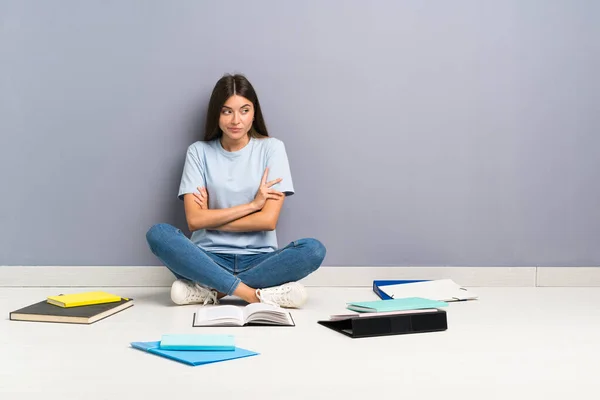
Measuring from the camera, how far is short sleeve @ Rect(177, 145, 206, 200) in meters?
3.00

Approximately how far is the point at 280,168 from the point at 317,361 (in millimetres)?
1341

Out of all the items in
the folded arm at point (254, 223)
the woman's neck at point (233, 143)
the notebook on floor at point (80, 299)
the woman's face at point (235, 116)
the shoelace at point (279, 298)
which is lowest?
the shoelace at point (279, 298)

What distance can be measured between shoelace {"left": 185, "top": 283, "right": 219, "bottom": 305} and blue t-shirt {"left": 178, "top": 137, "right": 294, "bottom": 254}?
23cm

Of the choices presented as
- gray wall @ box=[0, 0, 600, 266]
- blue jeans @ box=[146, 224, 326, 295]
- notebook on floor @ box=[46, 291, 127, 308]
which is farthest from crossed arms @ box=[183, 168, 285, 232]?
notebook on floor @ box=[46, 291, 127, 308]

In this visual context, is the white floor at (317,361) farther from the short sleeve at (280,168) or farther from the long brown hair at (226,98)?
the long brown hair at (226,98)

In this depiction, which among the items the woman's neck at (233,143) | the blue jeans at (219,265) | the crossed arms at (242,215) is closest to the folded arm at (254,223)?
the crossed arms at (242,215)

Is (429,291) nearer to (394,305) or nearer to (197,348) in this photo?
(394,305)

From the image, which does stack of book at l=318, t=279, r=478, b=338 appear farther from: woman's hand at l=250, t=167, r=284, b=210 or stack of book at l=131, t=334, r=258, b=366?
woman's hand at l=250, t=167, r=284, b=210

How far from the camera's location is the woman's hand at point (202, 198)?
9.81ft

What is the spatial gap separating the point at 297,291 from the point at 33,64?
1671mm

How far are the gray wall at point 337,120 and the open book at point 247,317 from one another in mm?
987

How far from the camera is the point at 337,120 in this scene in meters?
3.29

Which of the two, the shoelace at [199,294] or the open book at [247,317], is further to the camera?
the shoelace at [199,294]

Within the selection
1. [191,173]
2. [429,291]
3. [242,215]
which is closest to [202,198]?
[191,173]
